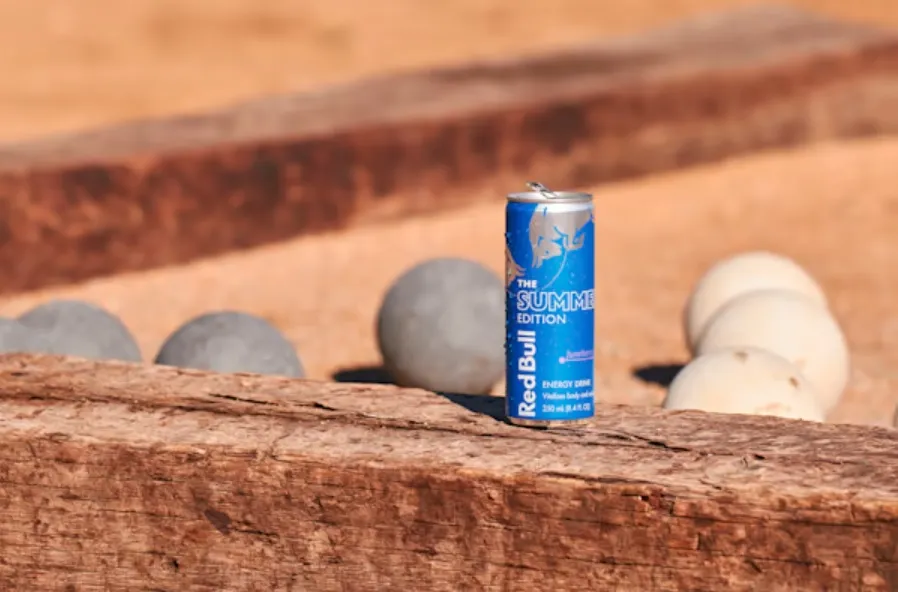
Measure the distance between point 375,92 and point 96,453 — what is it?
6.97 metres

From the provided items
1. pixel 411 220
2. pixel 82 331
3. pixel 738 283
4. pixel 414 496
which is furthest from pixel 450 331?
pixel 411 220

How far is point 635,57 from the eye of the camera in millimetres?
11352

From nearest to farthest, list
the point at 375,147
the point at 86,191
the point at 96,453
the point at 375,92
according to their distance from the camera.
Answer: the point at 96,453
the point at 86,191
the point at 375,147
the point at 375,92

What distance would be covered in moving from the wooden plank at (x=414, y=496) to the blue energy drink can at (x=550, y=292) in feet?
0.55

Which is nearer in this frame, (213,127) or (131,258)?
(131,258)

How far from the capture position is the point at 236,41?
16.1m

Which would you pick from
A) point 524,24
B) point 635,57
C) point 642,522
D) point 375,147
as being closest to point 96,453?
point 642,522

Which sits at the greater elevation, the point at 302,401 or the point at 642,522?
the point at 302,401

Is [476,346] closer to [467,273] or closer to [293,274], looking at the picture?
[467,273]

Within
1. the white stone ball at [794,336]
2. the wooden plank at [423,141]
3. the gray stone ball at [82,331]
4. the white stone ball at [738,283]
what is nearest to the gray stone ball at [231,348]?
the gray stone ball at [82,331]

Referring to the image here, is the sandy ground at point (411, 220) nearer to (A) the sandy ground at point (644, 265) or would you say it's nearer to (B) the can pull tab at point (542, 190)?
(A) the sandy ground at point (644, 265)

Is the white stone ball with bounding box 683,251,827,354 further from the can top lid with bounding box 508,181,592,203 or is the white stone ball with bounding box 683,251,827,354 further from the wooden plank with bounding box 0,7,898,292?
the wooden plank with bounding box 0,7,898,292

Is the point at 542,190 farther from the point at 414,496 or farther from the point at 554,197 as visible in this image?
the point at 414,496

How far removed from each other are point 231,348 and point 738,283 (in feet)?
7.15
